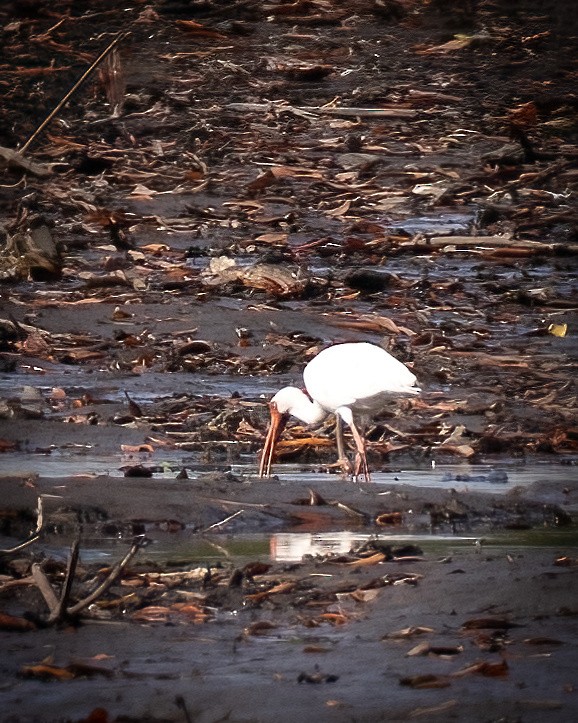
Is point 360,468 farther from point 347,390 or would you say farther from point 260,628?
point 260,628

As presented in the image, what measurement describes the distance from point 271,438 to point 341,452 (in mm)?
328

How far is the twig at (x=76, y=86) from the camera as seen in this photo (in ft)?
48.2

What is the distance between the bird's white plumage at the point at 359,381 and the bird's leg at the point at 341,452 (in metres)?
0.09


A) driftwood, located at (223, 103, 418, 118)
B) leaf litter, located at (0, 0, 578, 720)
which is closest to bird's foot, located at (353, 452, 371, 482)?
leaf litter, located at (0, 0, 578, 720)

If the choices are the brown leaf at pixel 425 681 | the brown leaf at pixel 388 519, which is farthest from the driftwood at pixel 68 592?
the brown leaf at pixel 388 519

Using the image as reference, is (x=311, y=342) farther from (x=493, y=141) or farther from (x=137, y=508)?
(x=493, y=141)

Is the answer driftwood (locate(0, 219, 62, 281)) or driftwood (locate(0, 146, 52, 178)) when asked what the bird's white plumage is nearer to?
driftwood (locate(0, 219, 62, 281))

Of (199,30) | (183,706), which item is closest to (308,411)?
(183,706)

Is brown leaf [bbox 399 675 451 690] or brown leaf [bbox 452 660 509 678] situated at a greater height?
brown leaf [bbox 399 675 451 690]

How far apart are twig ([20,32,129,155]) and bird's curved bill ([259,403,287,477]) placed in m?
6.34

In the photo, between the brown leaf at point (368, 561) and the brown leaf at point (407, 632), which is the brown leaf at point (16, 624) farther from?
the brown leaf at point (368, 561)

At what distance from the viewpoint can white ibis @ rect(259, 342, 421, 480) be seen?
862cm

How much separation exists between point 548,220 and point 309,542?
780 centimetres

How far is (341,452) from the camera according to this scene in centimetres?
828
